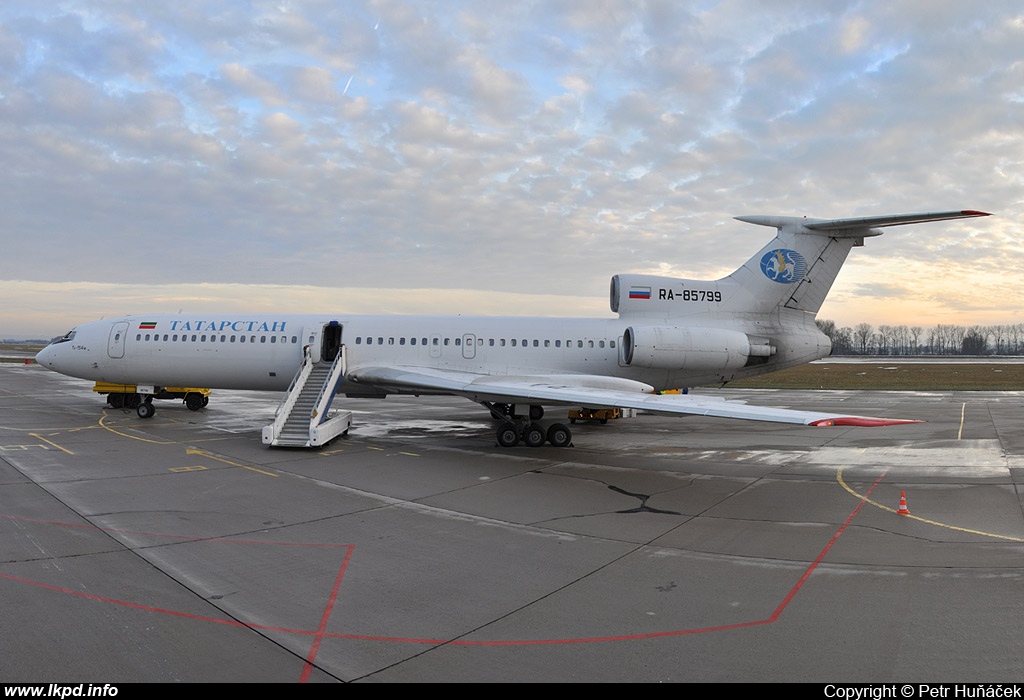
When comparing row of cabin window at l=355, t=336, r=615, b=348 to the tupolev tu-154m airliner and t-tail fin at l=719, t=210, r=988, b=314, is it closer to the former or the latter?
the tupolev tu-154m airliner

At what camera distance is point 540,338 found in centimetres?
1925

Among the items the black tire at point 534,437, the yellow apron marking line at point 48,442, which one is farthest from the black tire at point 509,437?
the yellow apron marking line at point 48,442

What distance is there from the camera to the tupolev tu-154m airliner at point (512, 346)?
1672cm

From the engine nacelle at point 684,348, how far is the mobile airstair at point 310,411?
8146mm

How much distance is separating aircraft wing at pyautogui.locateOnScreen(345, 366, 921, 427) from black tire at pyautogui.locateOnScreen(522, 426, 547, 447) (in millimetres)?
1205

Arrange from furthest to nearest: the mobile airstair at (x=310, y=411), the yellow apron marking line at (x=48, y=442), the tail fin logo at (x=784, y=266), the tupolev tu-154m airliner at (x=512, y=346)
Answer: the tail fin logo at (x=784, y=266)
the tupolev tu-154m airliner at (x=512, y=346)
the mobile airstair at (x=310, y=411)
the yellow apron marking line at (x=48, y=442)

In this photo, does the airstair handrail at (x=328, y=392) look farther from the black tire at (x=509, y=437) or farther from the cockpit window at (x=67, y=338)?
the cockpit window at (x=67, y=338)

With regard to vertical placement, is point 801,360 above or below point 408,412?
above

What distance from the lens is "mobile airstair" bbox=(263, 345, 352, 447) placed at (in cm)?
1537

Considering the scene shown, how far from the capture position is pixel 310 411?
16922mm

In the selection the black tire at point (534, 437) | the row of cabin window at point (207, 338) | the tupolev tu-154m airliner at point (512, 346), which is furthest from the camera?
the row of cabin window at point (207, 338)
